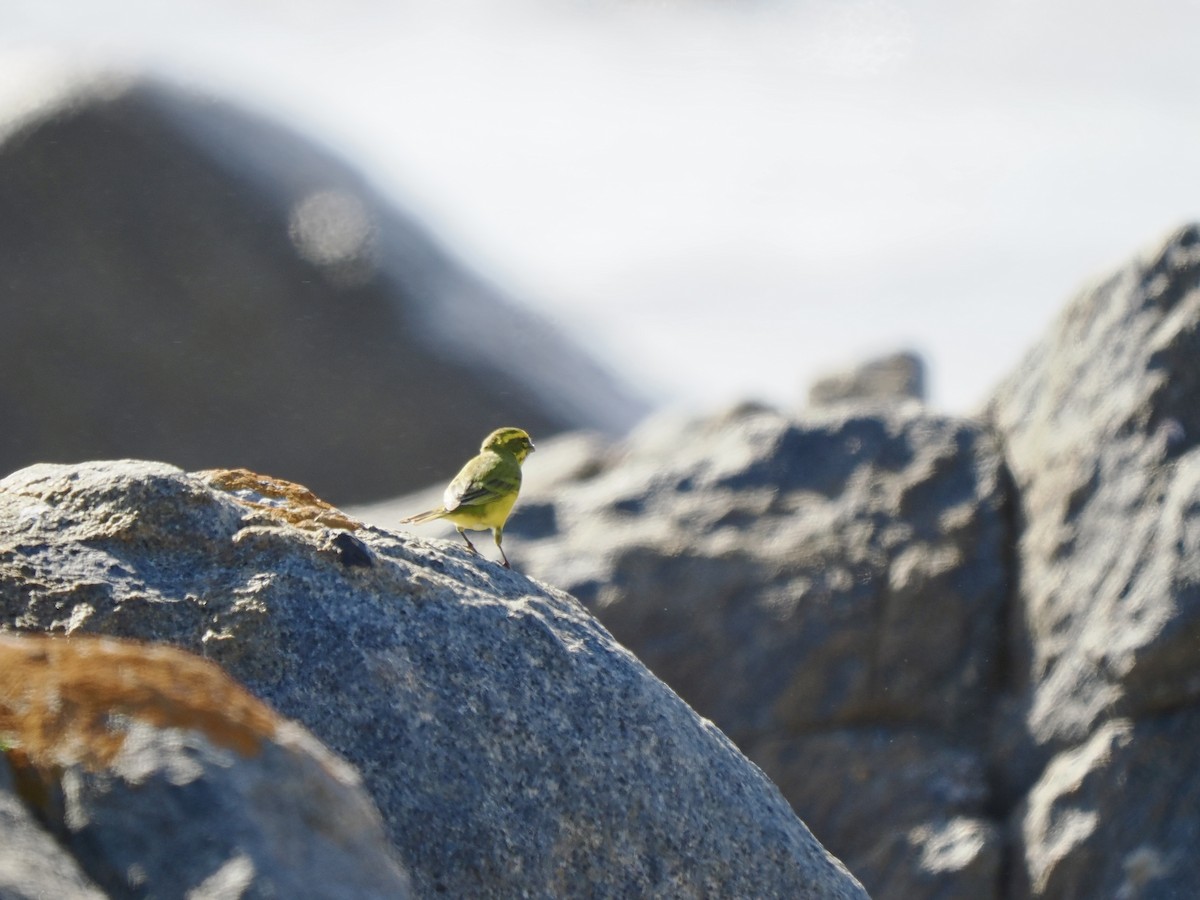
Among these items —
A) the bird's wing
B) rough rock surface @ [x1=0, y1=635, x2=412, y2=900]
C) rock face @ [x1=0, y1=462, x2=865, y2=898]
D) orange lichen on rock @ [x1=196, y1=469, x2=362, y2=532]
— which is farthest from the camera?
the bird's wing

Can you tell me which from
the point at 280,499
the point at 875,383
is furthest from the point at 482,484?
the point at 875,383

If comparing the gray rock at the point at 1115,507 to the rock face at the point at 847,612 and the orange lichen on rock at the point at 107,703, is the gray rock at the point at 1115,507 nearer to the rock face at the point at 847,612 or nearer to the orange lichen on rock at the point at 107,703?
the rock face at the point at 847,612

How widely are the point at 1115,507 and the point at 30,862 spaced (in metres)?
8.90

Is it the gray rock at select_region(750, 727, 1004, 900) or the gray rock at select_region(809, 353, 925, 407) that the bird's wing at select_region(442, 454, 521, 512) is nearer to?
the gray rock at select_region(750, 727, 1004, 900)

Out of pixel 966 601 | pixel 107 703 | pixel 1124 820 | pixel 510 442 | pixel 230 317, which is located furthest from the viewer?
pixel 230 317

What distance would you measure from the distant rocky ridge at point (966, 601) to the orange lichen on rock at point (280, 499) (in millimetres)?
5978

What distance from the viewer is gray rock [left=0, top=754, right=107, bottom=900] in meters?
3.30

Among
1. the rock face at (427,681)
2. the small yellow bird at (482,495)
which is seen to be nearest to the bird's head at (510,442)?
the small yellow bird at (482,495)

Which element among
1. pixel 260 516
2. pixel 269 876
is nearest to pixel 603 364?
pixel 260 516

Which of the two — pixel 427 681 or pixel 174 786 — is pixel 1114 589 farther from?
pixel 174 786

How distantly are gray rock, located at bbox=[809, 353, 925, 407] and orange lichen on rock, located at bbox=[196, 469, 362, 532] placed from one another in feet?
34.5

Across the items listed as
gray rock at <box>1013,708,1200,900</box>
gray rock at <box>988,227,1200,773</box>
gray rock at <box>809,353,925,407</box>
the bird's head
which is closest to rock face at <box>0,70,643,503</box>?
gray rock at <box>809,353,925,407</box>

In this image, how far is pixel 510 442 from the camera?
26.6 feet

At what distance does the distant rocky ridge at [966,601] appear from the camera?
33.2 feet
